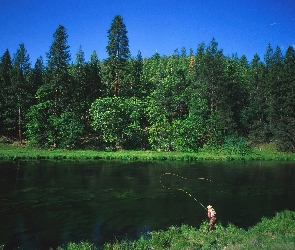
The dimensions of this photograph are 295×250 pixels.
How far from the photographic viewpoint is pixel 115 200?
22.7 meters

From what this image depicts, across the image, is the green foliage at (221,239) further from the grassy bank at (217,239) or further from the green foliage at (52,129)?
the green foliage at (52,129)

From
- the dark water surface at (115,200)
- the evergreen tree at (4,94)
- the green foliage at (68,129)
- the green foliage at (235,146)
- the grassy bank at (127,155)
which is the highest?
the evergreen tree at (4,94)

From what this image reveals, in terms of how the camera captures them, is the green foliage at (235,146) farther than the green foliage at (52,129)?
Yes

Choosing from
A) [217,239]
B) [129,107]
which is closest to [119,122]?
[129,107]

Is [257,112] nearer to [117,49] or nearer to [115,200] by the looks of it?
[117,49]

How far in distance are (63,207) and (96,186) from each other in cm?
690

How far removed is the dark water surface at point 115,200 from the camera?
1620cm

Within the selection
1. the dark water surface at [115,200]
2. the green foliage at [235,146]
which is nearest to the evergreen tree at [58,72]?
the dark water surface at [115,200]

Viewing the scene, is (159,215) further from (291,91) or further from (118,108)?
(291,91)

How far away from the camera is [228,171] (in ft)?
124

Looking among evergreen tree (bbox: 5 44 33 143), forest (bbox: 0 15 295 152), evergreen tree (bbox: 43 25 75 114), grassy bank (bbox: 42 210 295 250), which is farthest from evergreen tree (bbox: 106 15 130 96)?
grassy bank (bbox: 42 210 295 250)

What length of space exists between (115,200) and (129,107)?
120ft

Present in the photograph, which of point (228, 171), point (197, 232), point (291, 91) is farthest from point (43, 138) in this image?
point (291, 91)

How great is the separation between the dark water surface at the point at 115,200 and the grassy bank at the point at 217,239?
6.58 ft
